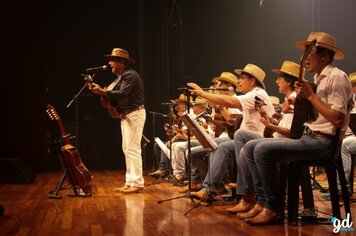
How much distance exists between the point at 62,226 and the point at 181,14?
6774 millimetres

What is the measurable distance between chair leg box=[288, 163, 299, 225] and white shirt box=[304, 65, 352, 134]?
0.37m

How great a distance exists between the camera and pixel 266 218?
429 centimetres

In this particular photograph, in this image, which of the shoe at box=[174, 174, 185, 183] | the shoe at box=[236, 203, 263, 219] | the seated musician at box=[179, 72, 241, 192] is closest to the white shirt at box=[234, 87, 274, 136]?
the seated musician at box=[179, 72, 241, 192]

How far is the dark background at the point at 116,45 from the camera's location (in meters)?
9.60

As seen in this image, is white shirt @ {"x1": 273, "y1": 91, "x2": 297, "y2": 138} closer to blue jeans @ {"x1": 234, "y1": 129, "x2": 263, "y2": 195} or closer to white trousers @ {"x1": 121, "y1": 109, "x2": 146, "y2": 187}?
blue jeans @ {"x1": 234, "y1": 129, "x2": 263, "y2": 195}

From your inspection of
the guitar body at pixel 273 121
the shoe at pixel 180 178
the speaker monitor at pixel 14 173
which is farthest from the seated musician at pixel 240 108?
the speaker monitor at pixel 14 173

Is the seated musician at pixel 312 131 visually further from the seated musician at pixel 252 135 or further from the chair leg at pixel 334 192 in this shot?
the seated musician at pixel 252 135

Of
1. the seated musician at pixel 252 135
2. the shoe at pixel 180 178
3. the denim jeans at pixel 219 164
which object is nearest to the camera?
the seated musician at pixel 252 135

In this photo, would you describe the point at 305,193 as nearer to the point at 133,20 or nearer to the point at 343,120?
the point at 343,120

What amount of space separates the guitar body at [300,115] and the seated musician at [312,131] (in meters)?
0.05

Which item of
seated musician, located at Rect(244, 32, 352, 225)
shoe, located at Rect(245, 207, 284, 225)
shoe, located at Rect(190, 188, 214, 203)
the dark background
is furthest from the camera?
the dark background

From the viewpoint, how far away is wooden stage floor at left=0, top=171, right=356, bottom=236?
4.18 m

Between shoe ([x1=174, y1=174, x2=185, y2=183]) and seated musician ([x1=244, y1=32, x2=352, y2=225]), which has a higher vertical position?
seated musician ([x1=244, y1=32, x2=352, y2=225])

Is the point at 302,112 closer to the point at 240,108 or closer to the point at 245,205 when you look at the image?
the point at 240,108
